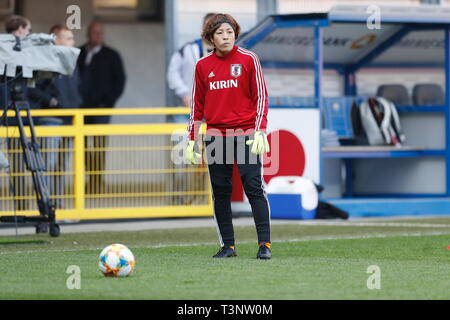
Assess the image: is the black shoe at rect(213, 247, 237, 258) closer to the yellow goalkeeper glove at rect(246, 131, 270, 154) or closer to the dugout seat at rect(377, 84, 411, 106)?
the yellow goalkeeper glove at rect(246, 131, 270, 154)

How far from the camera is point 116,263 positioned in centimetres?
799

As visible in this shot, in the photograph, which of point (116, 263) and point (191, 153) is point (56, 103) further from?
point (116, 263)

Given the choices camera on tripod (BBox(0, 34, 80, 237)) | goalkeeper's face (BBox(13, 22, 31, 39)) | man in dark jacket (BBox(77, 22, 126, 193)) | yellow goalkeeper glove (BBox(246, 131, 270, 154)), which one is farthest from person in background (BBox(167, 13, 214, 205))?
yellow goalkeeper glove (BBox(246, 131, 270, 154))

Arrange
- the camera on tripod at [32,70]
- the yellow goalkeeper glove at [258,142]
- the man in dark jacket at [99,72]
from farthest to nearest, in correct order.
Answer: the man in dark jacket at [99,72], the camera on tripod at [32,70], the yellow goalkeeper glove at [258,142]

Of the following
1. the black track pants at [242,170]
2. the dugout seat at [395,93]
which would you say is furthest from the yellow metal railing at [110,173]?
the black track pants at [242,170]

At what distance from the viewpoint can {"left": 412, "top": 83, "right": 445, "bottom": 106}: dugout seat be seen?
17250 mm

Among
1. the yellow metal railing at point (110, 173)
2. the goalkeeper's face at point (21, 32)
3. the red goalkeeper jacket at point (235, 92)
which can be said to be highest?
the goalkeeper's face at point (21, 32)

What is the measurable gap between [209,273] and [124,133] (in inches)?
237

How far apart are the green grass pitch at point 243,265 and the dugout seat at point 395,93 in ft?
15.4

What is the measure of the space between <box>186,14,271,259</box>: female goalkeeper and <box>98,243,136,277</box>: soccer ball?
159cm

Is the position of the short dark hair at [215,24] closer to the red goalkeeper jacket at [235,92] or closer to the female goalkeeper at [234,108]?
the female goalkeeper at [234,108]

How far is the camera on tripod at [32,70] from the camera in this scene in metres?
11.4

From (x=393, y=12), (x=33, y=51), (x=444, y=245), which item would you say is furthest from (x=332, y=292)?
(x=393, y=12)

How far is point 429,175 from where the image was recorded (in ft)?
55.0
